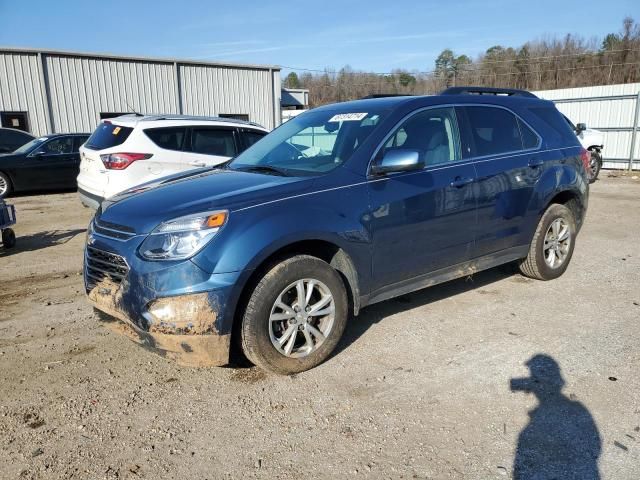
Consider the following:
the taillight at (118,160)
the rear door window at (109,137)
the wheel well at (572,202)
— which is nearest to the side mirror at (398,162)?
the wheel well at (572,202)

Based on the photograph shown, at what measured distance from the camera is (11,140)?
1333 centimetres

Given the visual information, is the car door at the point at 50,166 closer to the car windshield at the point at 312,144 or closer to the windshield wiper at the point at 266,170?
the car windshield at the point at 312,144

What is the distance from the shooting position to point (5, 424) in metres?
2.94

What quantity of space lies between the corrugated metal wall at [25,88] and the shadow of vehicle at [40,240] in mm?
13108

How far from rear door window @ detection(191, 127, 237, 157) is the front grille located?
15.9ft

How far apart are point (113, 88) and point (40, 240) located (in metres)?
14.7

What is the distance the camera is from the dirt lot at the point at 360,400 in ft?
8.63

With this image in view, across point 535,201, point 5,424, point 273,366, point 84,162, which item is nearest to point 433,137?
point 535,201

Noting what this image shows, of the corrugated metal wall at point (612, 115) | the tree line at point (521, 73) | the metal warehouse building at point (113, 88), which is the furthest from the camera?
the tree line at point (521, 73)

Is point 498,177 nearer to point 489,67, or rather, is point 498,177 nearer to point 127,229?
point 127,229

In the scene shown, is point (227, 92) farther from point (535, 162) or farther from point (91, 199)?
point (535, 162)

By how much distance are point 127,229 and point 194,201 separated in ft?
1.51

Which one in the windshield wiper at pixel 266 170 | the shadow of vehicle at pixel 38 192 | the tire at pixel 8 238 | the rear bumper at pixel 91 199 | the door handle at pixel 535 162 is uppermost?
the windshield wiper at pixel 266 170

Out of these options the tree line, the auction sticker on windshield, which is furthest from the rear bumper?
the tree line
